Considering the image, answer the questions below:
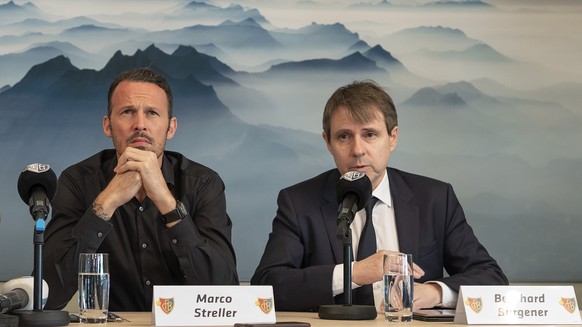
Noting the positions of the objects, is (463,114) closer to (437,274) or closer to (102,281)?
(437,274)

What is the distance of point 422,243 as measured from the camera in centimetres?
324

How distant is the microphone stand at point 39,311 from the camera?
2100 millimetres

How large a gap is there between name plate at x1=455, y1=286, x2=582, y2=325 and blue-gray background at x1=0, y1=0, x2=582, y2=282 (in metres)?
1.61

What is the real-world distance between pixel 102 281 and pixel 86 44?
1884 mm

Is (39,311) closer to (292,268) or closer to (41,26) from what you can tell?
(292,268)

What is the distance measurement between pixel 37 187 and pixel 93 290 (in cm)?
28

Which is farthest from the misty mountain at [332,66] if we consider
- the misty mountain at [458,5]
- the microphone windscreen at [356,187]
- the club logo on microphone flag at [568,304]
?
the club logo on microphone flag at [568,304]

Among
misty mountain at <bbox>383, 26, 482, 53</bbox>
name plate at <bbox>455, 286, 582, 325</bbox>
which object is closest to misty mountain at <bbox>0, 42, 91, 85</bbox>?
misty mountain at <bbox>383, 26, 482, 53</bbox>

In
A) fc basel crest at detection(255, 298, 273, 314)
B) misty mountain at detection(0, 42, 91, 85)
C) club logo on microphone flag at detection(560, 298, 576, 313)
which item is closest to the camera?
fc basel crest at detection(255, 298, 273, 314)

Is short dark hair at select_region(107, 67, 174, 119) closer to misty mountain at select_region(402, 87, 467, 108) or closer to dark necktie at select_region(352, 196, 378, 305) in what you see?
dark necktie at select_region(352, 196, 378, 305)

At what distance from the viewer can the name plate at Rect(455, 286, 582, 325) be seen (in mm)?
2309

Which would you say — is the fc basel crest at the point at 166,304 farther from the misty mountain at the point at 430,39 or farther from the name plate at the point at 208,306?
the misty mountain at the point at 430,39

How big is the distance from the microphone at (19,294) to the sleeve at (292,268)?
2.77 ft

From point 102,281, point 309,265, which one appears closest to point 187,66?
point 309,265
